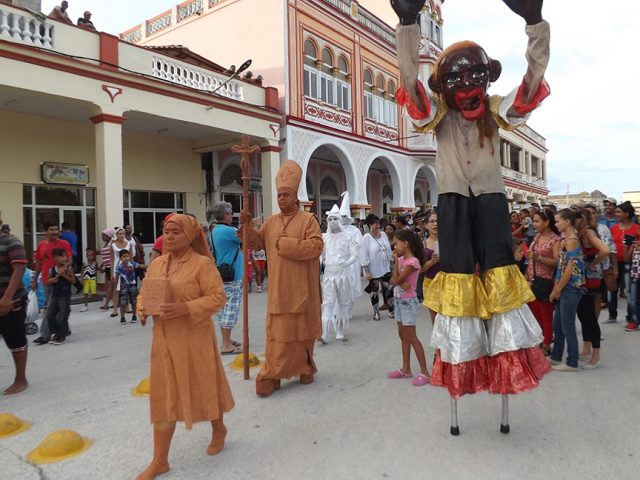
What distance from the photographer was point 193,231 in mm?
2805

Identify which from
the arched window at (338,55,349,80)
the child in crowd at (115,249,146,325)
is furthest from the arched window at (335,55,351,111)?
the child in crowd at (115,249,146,325)

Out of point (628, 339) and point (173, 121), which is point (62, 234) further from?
point (628, 339)

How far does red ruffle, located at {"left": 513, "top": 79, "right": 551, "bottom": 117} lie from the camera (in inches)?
112

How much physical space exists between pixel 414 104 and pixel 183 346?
2.08 metres

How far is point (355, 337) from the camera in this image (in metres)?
6.02

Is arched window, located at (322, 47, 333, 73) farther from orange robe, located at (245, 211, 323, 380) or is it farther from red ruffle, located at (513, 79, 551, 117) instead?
red ruffle, located at (513, 79, 551, 117)

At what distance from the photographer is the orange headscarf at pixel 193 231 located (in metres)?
2.76

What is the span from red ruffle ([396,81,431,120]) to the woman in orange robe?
156 centimetres

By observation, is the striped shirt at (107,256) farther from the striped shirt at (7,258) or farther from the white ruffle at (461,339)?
the white ruffle at (461,339)

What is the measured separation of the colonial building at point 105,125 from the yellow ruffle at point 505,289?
8.72 m

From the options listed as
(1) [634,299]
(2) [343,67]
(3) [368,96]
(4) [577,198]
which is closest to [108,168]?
(1) [634,299]

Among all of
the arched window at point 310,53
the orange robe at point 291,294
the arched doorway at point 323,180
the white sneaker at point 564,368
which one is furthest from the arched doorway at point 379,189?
the orange robe at point 291,294

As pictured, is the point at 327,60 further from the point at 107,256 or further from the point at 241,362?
the point at 241,362

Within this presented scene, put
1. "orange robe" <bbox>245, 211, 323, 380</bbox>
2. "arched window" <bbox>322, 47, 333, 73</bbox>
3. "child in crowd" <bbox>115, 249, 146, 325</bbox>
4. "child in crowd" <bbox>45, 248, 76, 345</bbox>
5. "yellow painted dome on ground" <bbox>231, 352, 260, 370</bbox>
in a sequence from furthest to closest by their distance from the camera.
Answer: "arched window" <bbox>322, 47, 333, 73</bbox>
"child in crowd" <bbox>115, 249, 146, 325</bbox>
"child in crowd" <bbox>45, 248, 76, 345</bbox>
"yellow painted dome on ground" <bbox>231, 352, 260, 370</bbox>
"orange robe" <bbox>245, 211, 323, 380</bbox>
